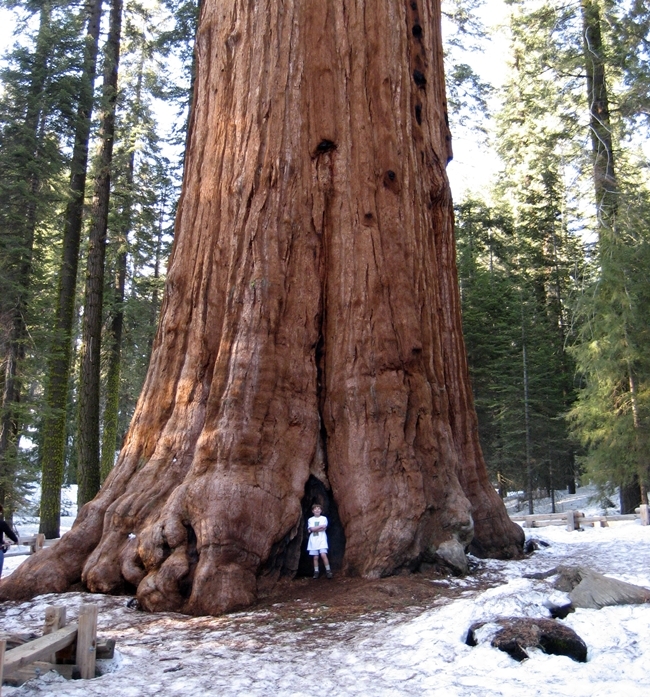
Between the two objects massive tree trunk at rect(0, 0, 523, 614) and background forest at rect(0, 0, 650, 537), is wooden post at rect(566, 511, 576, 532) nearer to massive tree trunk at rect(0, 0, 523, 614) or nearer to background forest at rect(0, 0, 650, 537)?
background forest at rect(0, 0, 650, 537)

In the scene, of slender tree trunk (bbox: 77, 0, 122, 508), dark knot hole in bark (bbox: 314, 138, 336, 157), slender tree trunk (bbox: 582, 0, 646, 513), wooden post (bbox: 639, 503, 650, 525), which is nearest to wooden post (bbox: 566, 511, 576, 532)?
wooden post (bbox: 639, 503, 650, 525)

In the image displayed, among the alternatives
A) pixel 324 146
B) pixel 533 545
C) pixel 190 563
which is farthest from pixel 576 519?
pixel 190 563

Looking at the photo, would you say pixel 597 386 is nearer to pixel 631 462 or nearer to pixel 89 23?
pixel 631 462

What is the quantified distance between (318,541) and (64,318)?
10929 mm

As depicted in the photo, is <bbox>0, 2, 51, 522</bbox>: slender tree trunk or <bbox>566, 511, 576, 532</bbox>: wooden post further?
<bbox>0, 2, 51, 522</bbox>: slender tree trunk

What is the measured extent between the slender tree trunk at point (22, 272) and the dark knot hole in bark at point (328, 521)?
9.94 m

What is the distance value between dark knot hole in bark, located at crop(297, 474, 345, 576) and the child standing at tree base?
0.77 feet

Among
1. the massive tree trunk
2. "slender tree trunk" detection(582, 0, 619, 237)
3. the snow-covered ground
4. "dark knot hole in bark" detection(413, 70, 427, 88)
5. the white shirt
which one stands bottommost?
the snow-covered ground

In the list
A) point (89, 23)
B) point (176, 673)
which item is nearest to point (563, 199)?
point (89, 23)

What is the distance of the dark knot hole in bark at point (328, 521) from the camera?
8.21 meters

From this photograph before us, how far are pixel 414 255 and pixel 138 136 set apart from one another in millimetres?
16412

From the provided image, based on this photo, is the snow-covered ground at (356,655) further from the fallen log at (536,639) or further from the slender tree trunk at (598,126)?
the slender tree trunk at (598,126)

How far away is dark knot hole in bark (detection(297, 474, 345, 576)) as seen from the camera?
8211 millimetres

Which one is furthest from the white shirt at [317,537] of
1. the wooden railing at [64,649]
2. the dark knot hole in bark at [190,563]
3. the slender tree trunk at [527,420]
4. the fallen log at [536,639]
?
the slender tree trunk at [527,420]
